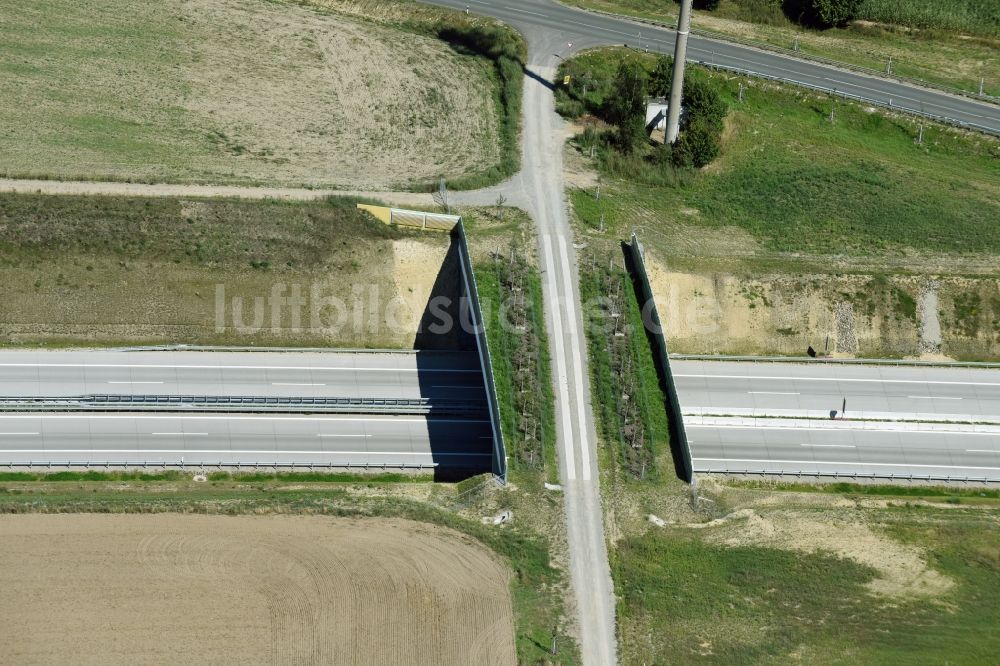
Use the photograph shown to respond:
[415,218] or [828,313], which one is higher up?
[415,218]

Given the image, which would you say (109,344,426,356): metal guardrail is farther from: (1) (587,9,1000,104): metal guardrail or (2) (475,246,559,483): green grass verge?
(1) (587,9,1000,104): metal guardrail

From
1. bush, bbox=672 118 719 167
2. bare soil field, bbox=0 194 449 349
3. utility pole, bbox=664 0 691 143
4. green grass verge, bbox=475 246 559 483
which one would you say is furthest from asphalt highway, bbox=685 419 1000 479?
utility pole, bbox=664 0 691 143

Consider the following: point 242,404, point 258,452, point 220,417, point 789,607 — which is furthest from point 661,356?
point 220,417

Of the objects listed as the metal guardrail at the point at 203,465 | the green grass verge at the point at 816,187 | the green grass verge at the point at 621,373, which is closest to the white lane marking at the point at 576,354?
the green grass verge at the point at 621,373

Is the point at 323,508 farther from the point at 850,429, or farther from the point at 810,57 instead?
the point at 810,57

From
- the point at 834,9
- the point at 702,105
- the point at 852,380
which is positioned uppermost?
the point at 834,9

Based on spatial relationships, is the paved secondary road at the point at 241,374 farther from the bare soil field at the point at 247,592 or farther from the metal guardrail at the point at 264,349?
the bare soil field at the point at 247,592
